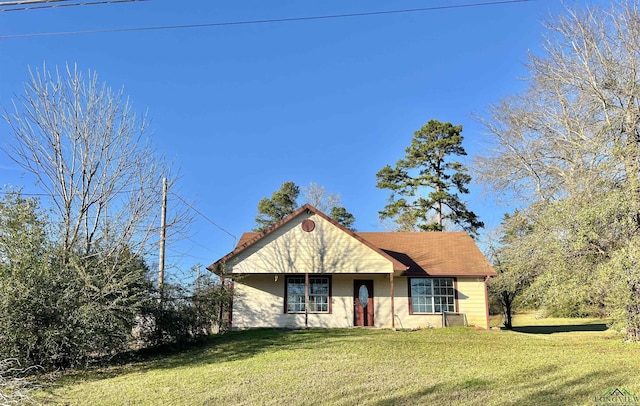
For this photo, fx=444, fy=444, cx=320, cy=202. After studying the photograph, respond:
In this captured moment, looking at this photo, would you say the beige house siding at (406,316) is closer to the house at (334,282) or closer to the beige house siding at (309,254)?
the house at (334,282)

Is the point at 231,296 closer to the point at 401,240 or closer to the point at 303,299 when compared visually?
the point at 303,299

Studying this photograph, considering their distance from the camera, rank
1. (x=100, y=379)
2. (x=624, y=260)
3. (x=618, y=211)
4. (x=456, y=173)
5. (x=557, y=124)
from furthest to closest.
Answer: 1. (x=456, y=173)
2. (x=557, y=124)
3. (x=618, y=211)
4. (x=624, y=260)
5. (x=100, y=379)

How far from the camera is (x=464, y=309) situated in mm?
17547

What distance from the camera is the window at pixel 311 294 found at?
17828 millimetres

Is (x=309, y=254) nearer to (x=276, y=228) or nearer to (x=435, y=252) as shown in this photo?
(x=276, y=228)

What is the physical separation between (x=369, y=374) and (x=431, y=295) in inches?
398

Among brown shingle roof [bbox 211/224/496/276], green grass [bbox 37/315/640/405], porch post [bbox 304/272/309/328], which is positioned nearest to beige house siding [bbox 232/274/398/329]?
porch post [bbox 304/272/309/328]

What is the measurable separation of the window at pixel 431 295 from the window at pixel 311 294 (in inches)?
134

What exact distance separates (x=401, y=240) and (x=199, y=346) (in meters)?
11.0

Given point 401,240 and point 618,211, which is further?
point 401,240

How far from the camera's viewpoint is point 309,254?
1714 cm

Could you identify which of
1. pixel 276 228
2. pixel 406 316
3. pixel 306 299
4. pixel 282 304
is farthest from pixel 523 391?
pixel 282 304

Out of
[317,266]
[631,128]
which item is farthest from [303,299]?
[631,128]

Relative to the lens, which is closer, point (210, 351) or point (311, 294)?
point (210, 351)
